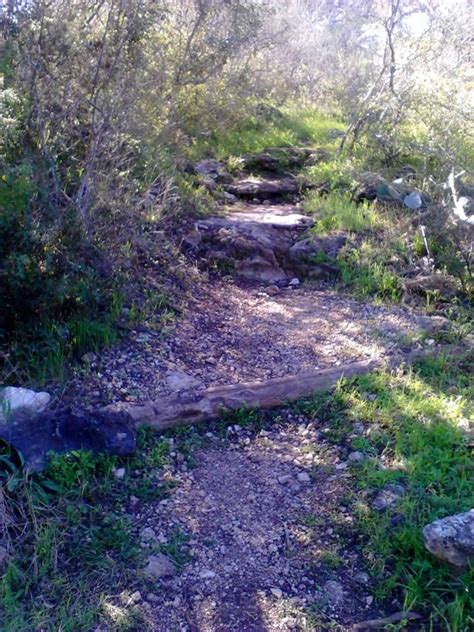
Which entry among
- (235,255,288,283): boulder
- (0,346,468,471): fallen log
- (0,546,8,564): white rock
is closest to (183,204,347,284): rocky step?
(235,255,288,283): boulder

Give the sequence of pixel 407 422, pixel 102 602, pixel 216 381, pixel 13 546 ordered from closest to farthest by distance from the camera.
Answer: pixel 102 602
pixel 13 546
pixel 407 422
pixel 216 381

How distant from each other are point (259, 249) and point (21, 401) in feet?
9.75

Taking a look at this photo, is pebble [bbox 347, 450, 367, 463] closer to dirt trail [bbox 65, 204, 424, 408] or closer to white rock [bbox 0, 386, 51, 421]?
dirt trail [bbox 65, 204, 424, 408]

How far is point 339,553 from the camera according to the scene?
279cm

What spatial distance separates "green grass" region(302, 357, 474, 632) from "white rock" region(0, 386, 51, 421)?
1394mm

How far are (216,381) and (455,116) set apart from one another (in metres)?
4.46

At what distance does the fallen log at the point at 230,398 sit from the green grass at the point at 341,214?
2261mm

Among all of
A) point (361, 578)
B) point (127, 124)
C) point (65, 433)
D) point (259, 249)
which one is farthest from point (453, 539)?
point (259, 249)

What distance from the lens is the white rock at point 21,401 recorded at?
3.08 meters

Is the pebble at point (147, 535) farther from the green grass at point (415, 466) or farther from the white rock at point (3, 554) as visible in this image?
the green grass at point (415, 466)

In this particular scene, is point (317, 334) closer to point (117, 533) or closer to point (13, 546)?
point (117, 533)

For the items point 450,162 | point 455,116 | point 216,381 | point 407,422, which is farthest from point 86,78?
point 455,116

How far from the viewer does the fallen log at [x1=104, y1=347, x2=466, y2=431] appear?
3.39 meters

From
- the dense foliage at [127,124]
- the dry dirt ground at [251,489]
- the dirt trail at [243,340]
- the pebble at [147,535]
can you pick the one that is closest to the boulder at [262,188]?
the dense foliage at [127,124]
